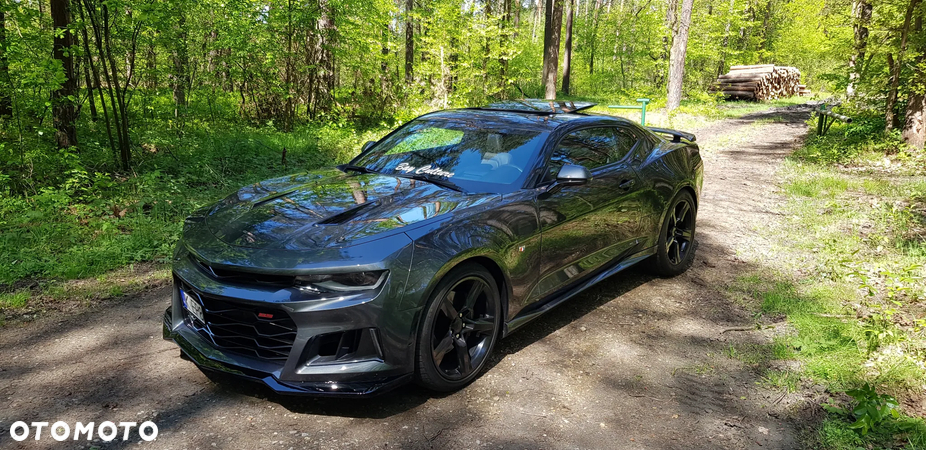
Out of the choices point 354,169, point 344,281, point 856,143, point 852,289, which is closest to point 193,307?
point 344,281

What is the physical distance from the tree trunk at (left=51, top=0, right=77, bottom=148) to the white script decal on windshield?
609cm

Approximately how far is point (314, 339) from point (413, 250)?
66 cm

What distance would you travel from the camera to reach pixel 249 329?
2.92m

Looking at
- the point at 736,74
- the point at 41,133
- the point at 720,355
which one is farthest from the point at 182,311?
the point at 736,74

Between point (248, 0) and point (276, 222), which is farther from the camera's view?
point (248, 0)

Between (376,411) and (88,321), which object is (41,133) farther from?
(376,411)

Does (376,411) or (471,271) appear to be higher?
(471,271)

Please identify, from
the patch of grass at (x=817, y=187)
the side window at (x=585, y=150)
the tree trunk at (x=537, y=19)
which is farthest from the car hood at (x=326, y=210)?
the tree trunk at (x=537, y=19)

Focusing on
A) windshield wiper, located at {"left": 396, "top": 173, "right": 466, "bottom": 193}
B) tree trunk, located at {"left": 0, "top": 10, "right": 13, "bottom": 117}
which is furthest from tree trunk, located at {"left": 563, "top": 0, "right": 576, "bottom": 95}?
windshield wiper, located at {"left": 396, "top": 173, "right": 466, "bottom": 193}

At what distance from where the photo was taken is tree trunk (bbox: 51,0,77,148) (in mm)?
7930

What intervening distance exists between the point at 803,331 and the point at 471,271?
2.74m

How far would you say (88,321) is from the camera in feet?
14.0

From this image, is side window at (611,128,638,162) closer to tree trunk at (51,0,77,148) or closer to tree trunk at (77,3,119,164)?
tree trunk at (77,3,119,164)

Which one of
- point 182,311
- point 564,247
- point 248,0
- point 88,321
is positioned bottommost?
point 88,321
